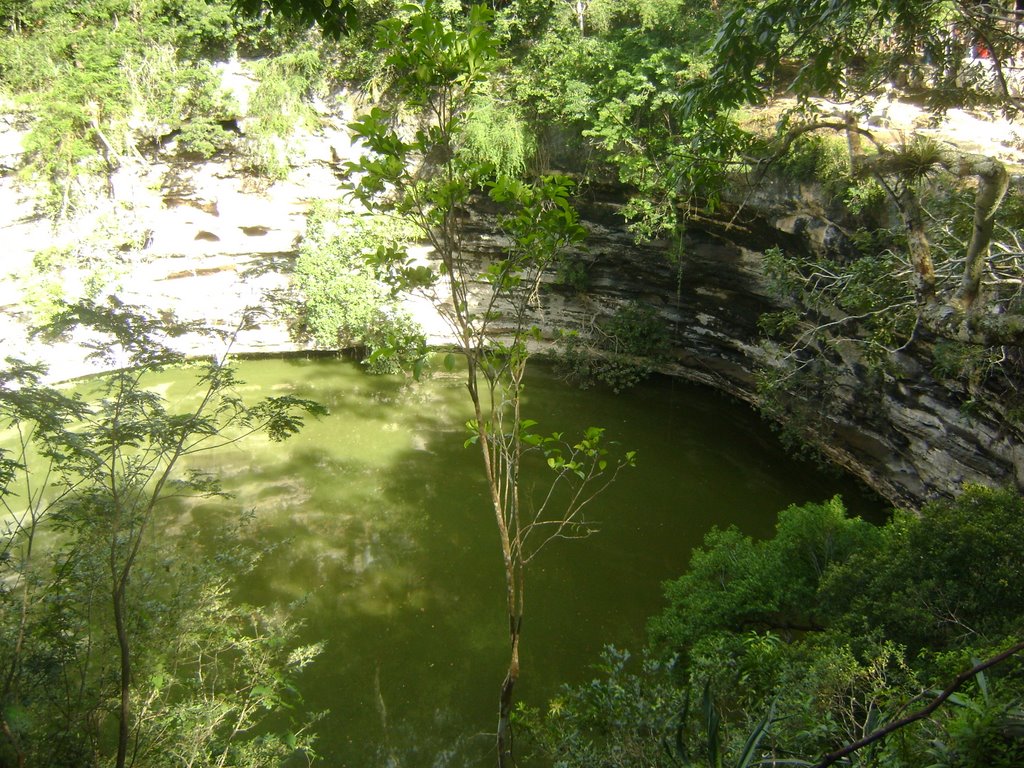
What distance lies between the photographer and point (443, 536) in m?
7.20

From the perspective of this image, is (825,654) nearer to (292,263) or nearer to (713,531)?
(713,531)

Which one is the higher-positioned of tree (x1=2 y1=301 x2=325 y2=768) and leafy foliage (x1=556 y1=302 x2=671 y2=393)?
tree (x1=2 y1=301 x2=325 y2=768)

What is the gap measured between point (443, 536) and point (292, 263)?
569cm

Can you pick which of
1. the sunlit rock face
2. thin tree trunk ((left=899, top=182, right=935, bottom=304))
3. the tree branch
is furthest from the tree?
the sunlit rock face

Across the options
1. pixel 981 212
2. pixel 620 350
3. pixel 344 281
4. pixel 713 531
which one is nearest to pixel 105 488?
pixel 713 531

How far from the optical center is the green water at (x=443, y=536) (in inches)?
213

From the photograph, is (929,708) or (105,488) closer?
(929,708)

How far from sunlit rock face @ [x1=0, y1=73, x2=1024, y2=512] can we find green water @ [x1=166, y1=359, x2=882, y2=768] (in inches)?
29.8

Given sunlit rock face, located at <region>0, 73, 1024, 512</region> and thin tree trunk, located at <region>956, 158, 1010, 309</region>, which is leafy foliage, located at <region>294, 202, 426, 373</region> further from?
thin tree trunk, located at <region>956, 158, 1010, 309</region>

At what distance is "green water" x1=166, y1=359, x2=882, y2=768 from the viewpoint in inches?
213

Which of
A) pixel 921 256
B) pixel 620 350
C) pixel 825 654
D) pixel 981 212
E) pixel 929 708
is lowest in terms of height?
pixel 620 350

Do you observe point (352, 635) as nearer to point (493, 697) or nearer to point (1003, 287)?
point (493, 697)

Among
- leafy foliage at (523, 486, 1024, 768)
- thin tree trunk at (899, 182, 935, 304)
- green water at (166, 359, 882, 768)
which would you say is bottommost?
green water at (166, 359, 882, 768)

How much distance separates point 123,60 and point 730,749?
37.5 ft
